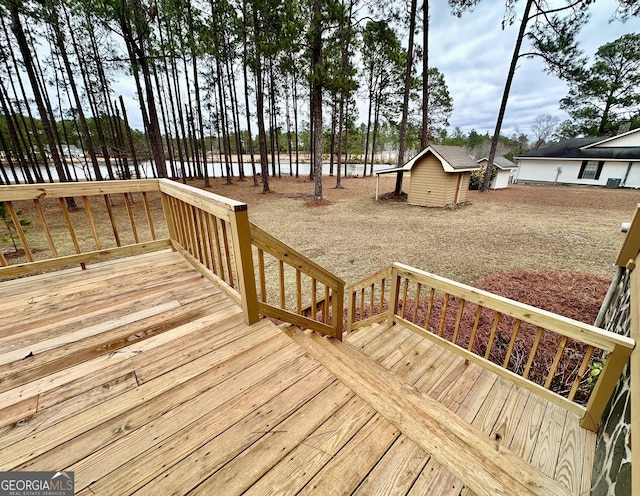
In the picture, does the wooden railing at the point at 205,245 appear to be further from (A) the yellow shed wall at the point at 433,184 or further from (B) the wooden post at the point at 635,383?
(A) the yellow shed wall at the point at 433,184

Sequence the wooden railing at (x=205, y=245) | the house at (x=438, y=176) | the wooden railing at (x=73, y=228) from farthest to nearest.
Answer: the house at (x=438, y=176), the wooden railing at (x=73, y=228), the wooden railing at (x=205, y=245)

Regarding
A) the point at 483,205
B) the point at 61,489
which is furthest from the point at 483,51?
the point at 61,489

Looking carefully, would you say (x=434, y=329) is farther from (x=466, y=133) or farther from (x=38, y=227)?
(x=466, y=133)

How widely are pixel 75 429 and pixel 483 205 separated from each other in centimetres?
1508

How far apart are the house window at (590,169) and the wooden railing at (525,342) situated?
23785 millimetres

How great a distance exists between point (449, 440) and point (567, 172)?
90.5 feet

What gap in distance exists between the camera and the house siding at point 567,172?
683 inches

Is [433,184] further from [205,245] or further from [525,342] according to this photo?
[205,245]

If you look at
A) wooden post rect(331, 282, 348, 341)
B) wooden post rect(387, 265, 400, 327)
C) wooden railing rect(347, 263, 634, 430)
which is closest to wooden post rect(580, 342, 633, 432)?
wooden railing rect(347, 263, 634, 430)

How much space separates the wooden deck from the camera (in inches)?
43.6

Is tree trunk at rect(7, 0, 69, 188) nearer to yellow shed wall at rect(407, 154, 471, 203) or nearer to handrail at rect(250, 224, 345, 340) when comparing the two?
handrail at rect(250, 224, 345, 340)

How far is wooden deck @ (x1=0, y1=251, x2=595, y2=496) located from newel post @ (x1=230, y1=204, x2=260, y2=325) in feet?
0.48

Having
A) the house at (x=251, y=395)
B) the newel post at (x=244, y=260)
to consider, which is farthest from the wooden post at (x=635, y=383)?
the newel post at (x=244, y=260)

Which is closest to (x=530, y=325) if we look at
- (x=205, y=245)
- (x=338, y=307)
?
(x=338, y=307)
